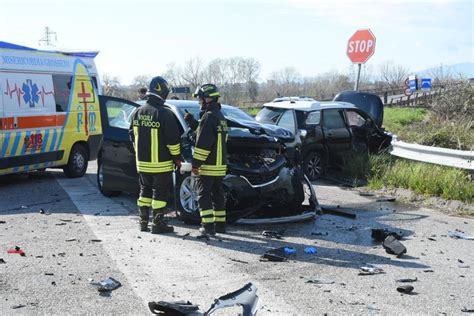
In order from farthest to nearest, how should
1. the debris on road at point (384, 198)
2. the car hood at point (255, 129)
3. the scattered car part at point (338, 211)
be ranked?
the debris on road at point (384, 198), the scattered car part at point (338, 211), the car hood at point (255, 129)

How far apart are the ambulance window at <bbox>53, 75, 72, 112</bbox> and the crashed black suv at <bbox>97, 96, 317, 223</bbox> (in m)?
3.02

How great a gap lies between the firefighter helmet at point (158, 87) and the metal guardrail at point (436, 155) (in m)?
5.31

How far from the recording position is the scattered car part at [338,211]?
796cm

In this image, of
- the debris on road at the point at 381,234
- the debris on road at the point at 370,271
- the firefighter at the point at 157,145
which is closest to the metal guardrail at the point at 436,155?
the debris on road at the point at 381,234

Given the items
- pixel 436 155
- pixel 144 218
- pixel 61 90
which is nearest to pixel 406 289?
pixel 144 218

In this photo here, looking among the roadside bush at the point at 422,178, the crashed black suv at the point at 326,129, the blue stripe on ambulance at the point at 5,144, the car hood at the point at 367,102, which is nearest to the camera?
the roadside bush at the point at 422,178

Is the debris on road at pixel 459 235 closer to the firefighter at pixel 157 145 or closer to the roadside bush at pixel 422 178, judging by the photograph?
the roadside bush at pixel 422 178

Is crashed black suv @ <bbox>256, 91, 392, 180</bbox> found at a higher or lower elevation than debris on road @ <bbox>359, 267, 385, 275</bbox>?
higher

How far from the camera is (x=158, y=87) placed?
6.87 m

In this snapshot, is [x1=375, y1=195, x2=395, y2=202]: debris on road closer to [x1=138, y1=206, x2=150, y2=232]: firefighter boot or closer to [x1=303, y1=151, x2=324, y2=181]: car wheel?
[x1=303, y1=151, x2=324, y2=181]: car wheel

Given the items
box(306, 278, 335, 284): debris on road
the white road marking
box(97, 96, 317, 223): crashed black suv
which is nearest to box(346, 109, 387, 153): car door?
box(97, 96, 317, 223): crashed black suv

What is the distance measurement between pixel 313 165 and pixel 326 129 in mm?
833

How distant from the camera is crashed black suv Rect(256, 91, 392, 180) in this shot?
11.5 metres

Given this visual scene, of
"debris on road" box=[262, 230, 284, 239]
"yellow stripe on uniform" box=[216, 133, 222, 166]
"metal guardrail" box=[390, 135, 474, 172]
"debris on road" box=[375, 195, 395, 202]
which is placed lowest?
"debris on road" box=[375, 195, 395, 202]
